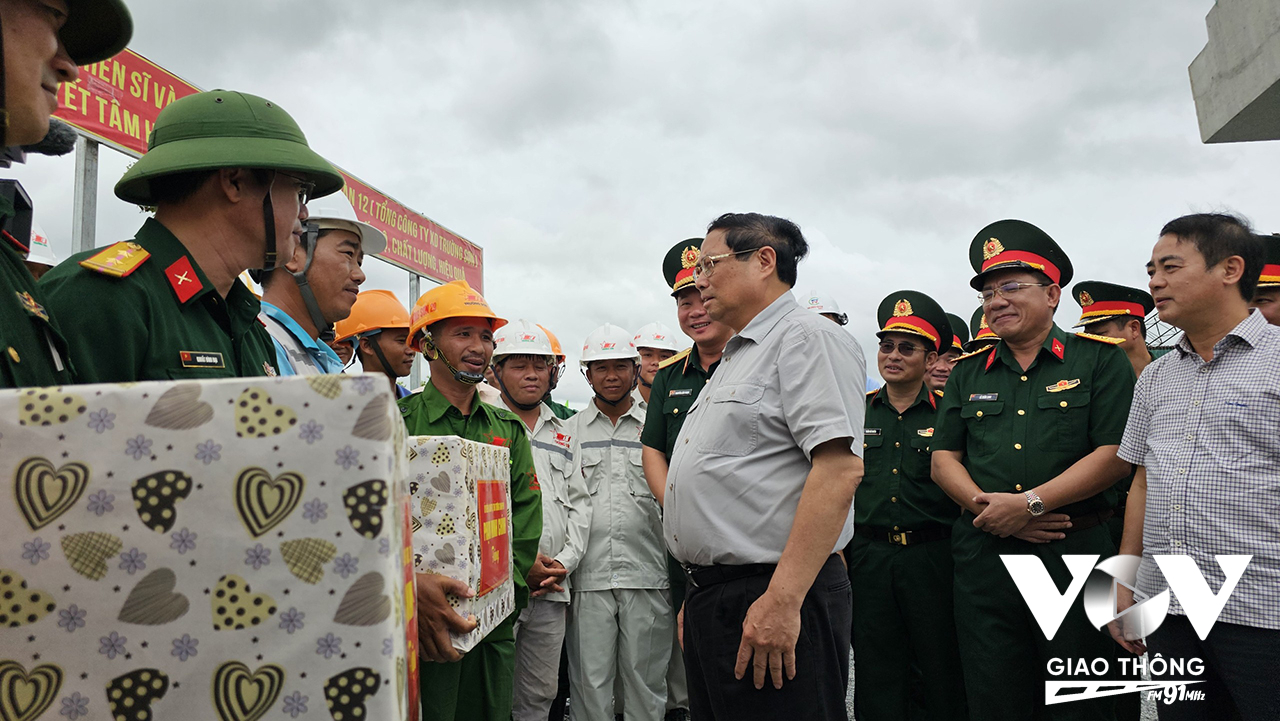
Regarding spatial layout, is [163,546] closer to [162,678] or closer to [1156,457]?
[162,678]

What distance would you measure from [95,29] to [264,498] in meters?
1.14

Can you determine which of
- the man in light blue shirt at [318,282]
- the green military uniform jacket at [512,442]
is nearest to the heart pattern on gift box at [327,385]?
the man in light blue shirt at [318,282]

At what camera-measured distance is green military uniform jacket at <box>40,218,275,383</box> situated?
5.28ft

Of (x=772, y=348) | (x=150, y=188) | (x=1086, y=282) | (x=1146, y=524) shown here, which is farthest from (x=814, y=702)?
(x=1086, y=282)

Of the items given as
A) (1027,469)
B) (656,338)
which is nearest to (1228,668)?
(1027,469)

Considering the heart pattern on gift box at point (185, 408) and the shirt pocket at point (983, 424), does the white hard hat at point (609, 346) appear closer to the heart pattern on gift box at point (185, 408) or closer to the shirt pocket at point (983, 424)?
the shirt pocket at point (983, 424)

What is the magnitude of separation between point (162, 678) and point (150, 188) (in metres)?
1.39

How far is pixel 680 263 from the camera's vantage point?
18.4ft

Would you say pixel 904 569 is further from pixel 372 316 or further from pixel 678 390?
pixel 372 316

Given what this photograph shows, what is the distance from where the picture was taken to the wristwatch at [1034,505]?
357 centimetres

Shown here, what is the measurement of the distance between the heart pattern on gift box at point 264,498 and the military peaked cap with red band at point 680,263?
4.42 m

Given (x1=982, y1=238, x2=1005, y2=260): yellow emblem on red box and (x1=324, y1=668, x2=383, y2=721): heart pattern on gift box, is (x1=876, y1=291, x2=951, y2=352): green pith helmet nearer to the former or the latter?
(x1=982, y1=238, x2=1005, y2=260): yellow emblem on red box

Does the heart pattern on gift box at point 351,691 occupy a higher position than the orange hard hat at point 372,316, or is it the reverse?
the orange hard hat at point 372,316

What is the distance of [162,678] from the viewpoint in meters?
0.98
